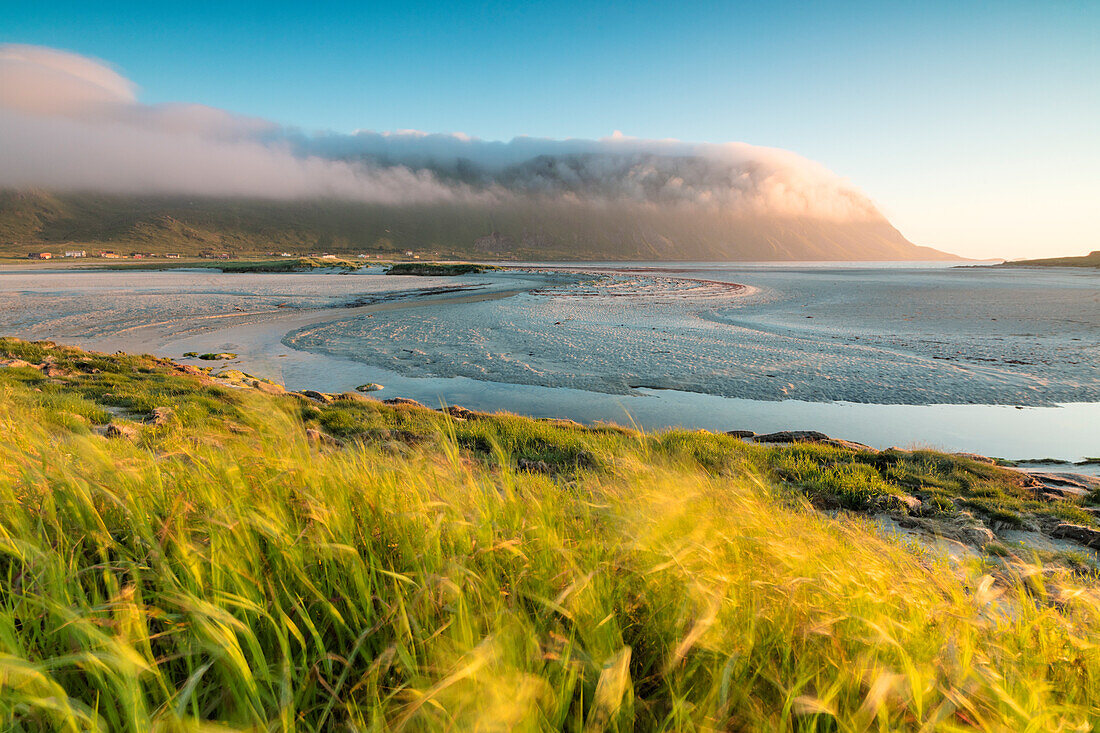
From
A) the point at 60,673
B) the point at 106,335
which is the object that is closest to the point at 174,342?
the point at 106,335

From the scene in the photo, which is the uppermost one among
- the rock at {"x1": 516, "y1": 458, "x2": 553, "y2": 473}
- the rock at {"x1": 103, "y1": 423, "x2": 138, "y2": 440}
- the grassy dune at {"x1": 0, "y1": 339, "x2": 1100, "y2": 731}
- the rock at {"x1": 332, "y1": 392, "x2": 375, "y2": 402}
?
the grassy dune at {"x1": 0, "y1": 339, "x2": 1100, "y2": 731}

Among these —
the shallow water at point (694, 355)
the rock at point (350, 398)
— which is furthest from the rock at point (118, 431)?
the shallow water at point (694, 355)

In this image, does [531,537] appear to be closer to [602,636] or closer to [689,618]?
[602,636]

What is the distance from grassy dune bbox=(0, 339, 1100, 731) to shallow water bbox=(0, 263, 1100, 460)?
8306 millimetres

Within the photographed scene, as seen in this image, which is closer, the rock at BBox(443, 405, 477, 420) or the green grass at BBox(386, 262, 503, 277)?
the rock at BBox(443, 405, 477, 420)

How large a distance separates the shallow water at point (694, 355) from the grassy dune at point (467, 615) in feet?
27.2

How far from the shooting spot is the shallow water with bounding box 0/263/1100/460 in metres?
11.0

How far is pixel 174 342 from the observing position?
19.9m

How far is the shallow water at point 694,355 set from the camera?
11023 mm

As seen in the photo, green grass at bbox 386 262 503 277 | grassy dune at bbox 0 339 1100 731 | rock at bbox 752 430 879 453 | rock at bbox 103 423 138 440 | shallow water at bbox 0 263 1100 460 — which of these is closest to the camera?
grassy dune at bbox 0 339 1100 731

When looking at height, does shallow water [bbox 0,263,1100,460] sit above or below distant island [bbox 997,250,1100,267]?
below

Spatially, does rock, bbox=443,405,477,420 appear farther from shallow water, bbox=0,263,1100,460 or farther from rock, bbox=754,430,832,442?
rock, bbox=754,430,832,442

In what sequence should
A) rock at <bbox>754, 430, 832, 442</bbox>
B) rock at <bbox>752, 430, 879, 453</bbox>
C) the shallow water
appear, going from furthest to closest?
the shallow water → rock at <bbox>754, 430, 832, 442</bbox> → rock at <bbox>752, 430, 879, 453</bbox>

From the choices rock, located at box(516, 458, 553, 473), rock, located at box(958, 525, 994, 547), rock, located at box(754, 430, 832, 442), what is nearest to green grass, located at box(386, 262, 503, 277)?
rock, located at box(754, 430, 832, 442)
